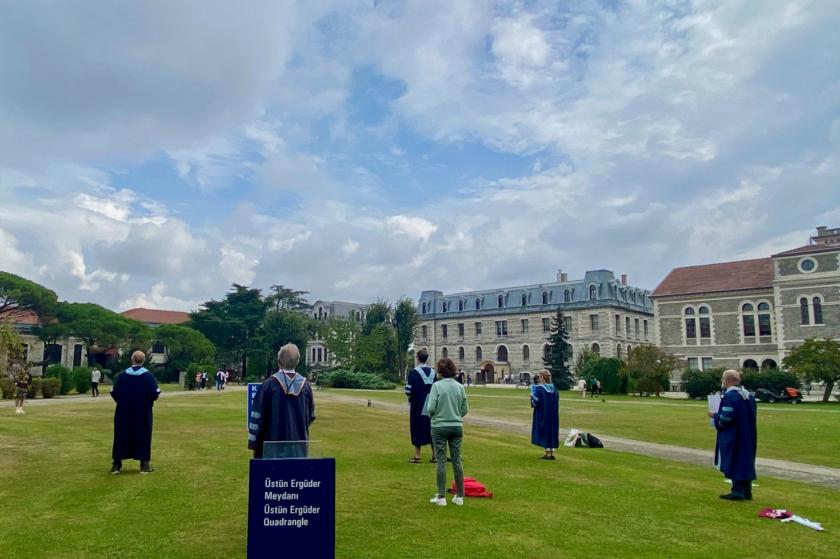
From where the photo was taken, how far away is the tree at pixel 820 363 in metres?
36.6

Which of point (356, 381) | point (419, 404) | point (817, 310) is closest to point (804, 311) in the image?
point (817, 310)

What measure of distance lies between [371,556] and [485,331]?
8024 centimetres

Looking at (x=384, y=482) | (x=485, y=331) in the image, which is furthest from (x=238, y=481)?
(x=485, y=331)

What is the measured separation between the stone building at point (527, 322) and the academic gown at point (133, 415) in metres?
67.1

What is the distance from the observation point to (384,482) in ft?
30.5

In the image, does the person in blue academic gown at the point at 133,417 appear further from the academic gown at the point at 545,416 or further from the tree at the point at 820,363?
the tree at the point at 820,363

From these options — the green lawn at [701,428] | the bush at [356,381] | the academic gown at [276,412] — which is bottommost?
the green lawn at [701,428]

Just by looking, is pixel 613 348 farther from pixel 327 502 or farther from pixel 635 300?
pixel 327 502

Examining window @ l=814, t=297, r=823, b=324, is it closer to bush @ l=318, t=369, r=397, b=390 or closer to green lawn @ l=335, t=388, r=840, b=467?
green lawn @ l=335, t=388, r=840, b=467

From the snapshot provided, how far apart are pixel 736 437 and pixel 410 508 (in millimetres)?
4962

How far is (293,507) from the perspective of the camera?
4559mm

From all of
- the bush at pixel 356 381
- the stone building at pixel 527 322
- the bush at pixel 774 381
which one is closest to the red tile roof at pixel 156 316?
the stone building at pixel 527 322

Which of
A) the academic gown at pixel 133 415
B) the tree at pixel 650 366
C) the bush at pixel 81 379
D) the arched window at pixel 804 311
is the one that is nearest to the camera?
the academic gown at pixel 133 415

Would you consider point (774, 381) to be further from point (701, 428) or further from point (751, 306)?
point (701, 428)
